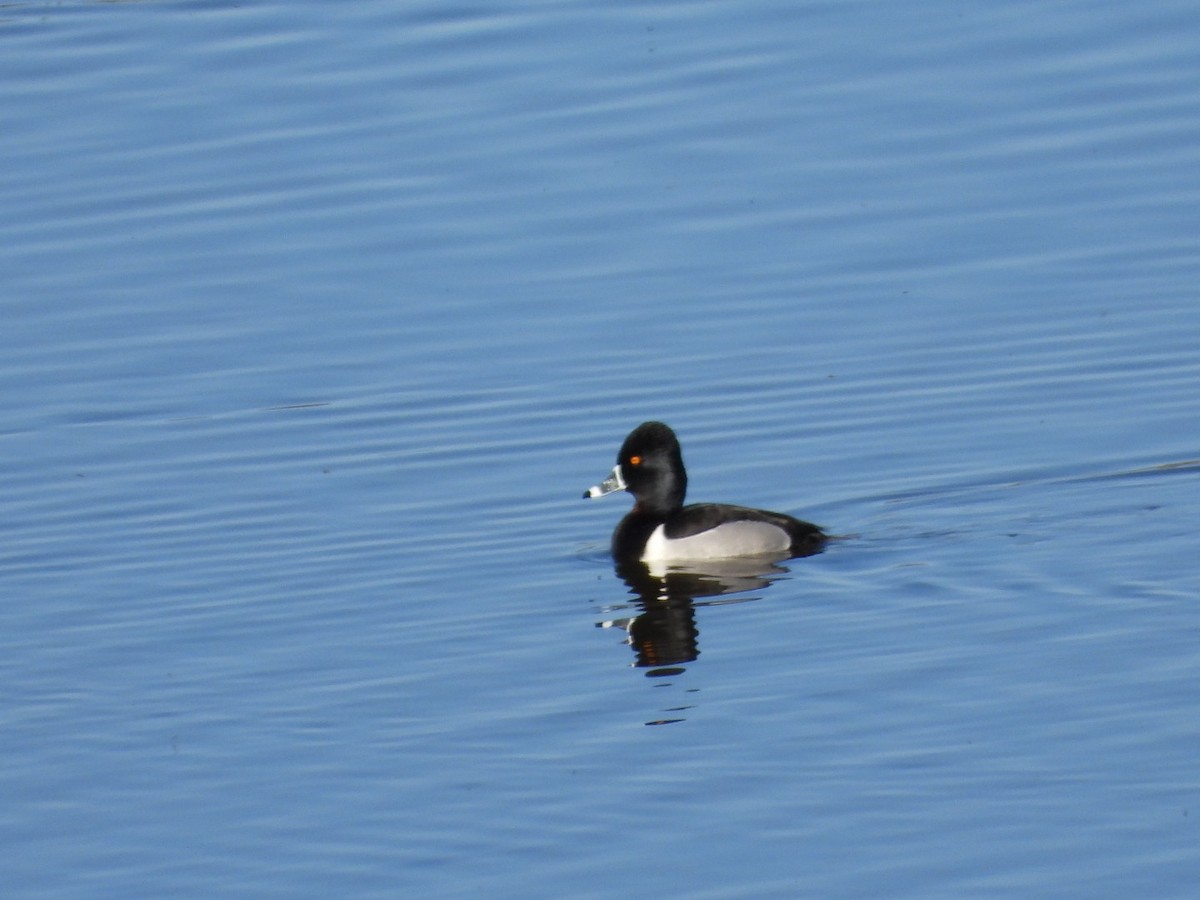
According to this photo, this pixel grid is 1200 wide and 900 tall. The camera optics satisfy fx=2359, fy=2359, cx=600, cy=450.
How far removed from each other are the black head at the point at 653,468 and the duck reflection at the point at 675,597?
1.57 ft

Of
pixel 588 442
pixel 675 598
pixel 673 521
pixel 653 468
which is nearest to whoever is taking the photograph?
pixel 675 598

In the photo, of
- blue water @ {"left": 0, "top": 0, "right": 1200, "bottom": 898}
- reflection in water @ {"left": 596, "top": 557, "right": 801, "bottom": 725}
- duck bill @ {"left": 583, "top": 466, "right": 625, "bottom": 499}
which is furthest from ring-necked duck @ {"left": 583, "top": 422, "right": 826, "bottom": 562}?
blue water @ {"left": 0, "top": 0, "right": 1200, "bottom": 898}

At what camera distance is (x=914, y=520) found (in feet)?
41.4

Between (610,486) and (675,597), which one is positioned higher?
(610,486)

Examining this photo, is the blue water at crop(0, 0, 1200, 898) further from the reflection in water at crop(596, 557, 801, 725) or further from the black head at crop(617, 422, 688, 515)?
the black head at crop(617, 422, 688, 515)

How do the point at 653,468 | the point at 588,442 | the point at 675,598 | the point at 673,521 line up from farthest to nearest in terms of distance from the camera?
the point at 588,442, the point at 653,468, the point at 673,521, the point at 675,598

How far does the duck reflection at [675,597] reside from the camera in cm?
1100

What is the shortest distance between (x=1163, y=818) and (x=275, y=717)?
394 centimetres

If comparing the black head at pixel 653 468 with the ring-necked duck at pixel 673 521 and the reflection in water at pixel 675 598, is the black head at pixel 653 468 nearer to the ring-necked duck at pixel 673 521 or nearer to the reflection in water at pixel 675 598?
the ring-necked duck at pixel 673 521

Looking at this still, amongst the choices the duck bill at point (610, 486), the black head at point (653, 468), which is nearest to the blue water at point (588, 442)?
the duck bill at point (610, 486)

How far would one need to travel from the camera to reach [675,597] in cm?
1233

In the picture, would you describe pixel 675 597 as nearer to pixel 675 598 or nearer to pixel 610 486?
pixel 675 598

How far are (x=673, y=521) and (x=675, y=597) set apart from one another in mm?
929

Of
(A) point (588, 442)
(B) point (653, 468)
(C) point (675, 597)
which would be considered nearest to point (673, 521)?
(B) point (653, 468)
